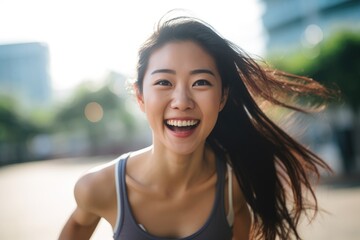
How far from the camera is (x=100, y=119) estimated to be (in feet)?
146

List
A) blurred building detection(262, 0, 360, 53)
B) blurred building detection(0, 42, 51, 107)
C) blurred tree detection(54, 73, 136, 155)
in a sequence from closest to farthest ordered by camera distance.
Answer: blurred building detection(262, 0, 360, 53), blurred tree detection(54, 73, 136, 155), blurred building detection(0, 42, 51, 107)

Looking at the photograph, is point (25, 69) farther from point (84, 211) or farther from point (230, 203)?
point (230, 203)

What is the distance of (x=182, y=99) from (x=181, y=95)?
22mm

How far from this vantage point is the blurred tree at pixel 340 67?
10805mm

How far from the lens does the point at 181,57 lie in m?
2.22

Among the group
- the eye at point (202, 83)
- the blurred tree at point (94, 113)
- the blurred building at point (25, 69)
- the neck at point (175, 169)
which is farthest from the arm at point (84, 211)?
the blurred building at point (25, 69)

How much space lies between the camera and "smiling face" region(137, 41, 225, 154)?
2.19 m

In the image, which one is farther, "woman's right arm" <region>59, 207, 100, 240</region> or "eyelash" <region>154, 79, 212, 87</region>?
"woman's right arm" <region>59, 207, 100, 240</region>

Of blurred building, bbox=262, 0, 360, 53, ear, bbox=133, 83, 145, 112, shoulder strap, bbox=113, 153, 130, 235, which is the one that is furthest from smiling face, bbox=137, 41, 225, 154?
blurred building, bbox=262, 0, 360, 53

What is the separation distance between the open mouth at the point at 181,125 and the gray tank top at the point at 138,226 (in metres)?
0.43

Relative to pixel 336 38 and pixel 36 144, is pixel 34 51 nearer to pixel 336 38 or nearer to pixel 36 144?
pixel 36 144

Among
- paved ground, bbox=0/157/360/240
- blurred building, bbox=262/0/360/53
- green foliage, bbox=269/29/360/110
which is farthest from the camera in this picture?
blurred building, bbox=262/0/360/53

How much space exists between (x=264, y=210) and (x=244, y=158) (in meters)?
0.32

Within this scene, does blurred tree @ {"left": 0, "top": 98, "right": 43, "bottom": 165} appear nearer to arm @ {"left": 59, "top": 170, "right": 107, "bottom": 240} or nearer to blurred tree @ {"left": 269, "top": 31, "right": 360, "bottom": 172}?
blurred tree @ {"left": 269, "top": 31, "right": 360, "bottom": 172}
